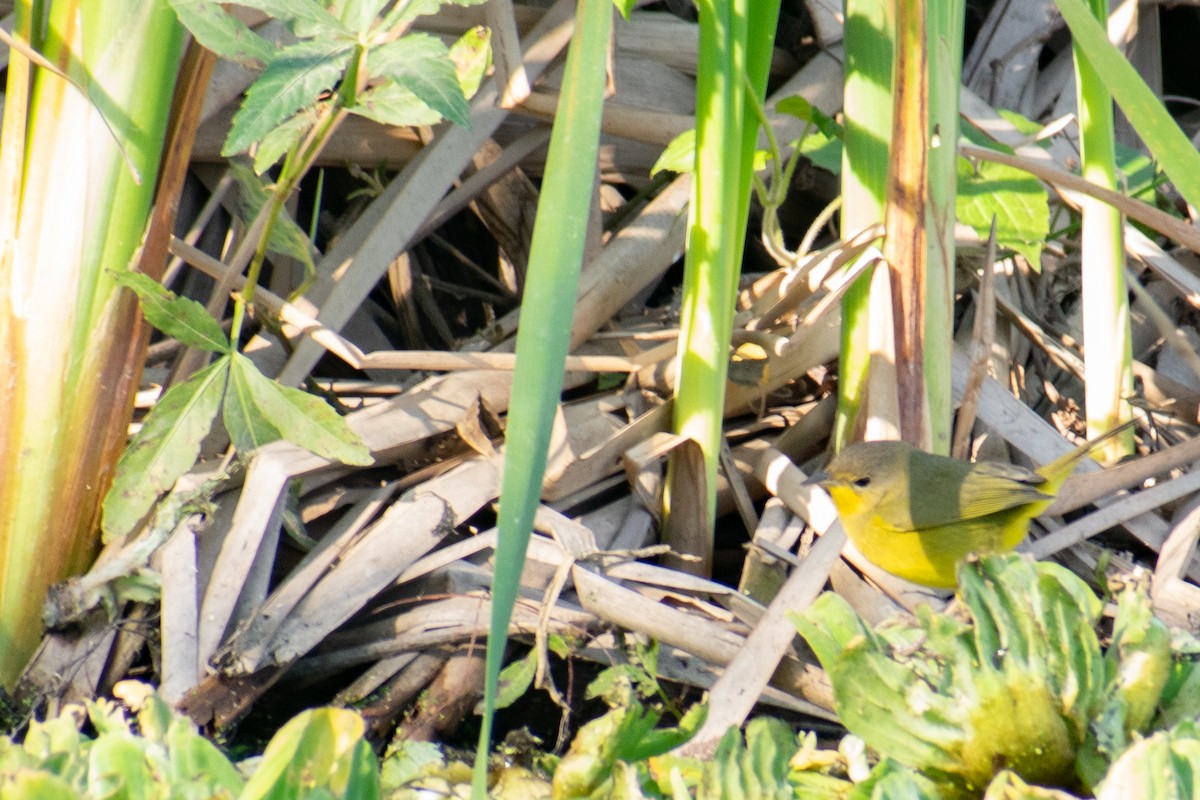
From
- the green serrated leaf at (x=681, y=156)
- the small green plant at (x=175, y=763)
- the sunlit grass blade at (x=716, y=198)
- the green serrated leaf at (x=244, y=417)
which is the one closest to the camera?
the small green plant at (x=175, y=763)

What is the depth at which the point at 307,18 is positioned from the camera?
1.63 m

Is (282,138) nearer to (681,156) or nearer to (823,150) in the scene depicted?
(681,156)

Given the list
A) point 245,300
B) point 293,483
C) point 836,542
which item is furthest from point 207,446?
point 836,542

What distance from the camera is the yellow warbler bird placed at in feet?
7.48

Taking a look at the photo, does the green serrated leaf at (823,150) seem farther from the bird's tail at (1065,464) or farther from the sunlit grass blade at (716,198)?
the bird's tail at (1065,464)

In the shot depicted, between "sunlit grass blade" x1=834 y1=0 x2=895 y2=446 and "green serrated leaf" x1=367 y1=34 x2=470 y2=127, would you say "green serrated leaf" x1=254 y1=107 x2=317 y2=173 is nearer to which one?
"green serrated leaf" x1=367 y1=34 x2=470 y2=127

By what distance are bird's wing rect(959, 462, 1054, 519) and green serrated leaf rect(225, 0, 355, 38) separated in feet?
5.09

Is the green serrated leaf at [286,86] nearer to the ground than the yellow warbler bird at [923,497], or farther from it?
farther from it

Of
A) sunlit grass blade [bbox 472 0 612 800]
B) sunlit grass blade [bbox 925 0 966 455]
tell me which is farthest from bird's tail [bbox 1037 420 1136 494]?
sunlit grass blade [bbox 472 0 612 800]

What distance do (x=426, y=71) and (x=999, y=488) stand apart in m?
1.51

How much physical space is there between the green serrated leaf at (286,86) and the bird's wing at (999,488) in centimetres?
154

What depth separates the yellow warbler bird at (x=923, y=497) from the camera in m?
2.28

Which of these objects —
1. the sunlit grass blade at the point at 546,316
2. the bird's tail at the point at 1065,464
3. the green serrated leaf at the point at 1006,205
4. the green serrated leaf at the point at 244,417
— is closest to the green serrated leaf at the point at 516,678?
the green serrated leaf at the point at 244,417

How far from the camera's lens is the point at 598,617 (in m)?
1.87
